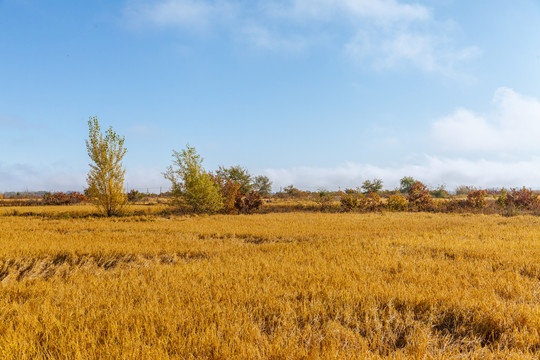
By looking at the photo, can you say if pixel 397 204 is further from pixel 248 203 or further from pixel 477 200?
pixel 248 203

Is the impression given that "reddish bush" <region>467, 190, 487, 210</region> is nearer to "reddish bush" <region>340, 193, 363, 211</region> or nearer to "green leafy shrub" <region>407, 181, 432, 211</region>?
"green leafy shrub" <region>407, 181, 432, 211</region>

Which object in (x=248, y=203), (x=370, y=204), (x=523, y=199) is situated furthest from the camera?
(x=370, y=204)

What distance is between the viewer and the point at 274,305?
433cm

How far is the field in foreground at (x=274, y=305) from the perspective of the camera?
127 inches

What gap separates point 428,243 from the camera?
971cm

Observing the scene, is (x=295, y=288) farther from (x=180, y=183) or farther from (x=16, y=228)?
(x=180, y=183)

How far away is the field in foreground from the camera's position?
3.22 meters

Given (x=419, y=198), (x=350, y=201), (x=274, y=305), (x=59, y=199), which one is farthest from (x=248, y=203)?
(x=59, y=199)

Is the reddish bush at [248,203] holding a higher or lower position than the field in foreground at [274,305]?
higher

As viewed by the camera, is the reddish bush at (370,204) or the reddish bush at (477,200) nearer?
the reddish bush at (477,200)

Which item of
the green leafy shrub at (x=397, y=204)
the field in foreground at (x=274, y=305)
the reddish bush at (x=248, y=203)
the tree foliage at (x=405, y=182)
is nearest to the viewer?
the field in foreground at (x=274, y=305)

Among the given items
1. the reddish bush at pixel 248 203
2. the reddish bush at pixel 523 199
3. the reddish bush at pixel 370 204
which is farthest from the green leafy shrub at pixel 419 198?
the reddish bush at pixel 248 203

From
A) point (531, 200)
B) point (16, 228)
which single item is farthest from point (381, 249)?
point (531, 200)

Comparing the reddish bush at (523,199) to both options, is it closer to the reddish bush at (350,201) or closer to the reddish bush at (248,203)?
the reddish bush at (350,201)
